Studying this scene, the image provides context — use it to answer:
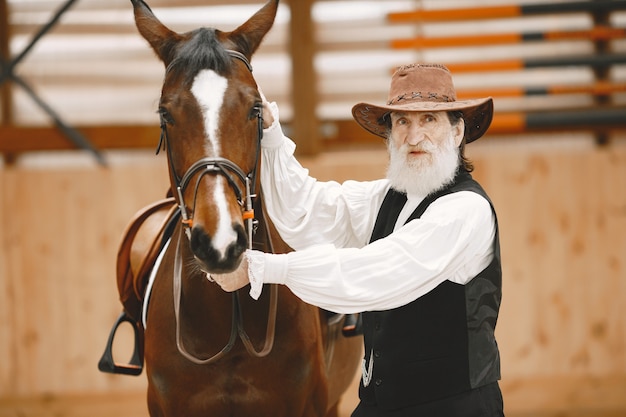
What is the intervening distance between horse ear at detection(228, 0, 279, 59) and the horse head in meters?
0.06

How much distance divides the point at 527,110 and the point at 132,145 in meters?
2.83

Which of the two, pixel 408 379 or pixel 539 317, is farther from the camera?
pixel 539 317

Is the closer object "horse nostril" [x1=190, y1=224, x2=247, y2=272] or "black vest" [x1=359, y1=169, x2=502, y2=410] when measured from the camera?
"horse nostril" [x1=190, y1=224, x2=247, y2=272]

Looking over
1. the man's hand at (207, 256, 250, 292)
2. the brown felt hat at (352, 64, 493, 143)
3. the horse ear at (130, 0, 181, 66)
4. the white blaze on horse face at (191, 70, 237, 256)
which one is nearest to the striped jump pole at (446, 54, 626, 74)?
the brown felt hat at (352, 64, 493, 143)

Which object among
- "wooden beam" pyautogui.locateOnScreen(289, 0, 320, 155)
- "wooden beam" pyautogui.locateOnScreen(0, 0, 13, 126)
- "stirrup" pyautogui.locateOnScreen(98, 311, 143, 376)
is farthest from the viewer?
"wooden beam" pyautogui.locateOnScreen(0, 0, 13, 126)

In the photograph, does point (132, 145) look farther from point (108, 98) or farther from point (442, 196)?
point (442, 196)

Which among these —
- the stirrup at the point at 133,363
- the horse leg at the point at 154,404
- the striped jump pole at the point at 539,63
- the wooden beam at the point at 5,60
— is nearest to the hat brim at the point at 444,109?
the horse leg at the point at 154,404

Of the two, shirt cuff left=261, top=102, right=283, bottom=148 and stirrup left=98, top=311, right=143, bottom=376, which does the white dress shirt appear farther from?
stirrup left=98, top=311, right=143, bottom=376

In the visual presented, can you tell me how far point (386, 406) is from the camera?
7.19 feet

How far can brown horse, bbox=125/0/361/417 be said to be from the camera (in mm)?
1918

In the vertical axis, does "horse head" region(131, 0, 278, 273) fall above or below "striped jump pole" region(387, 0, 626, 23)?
below

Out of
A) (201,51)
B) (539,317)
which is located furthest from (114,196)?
(201,51)

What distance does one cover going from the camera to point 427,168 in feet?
7.27

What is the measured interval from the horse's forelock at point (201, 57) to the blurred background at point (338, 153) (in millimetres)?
3158
